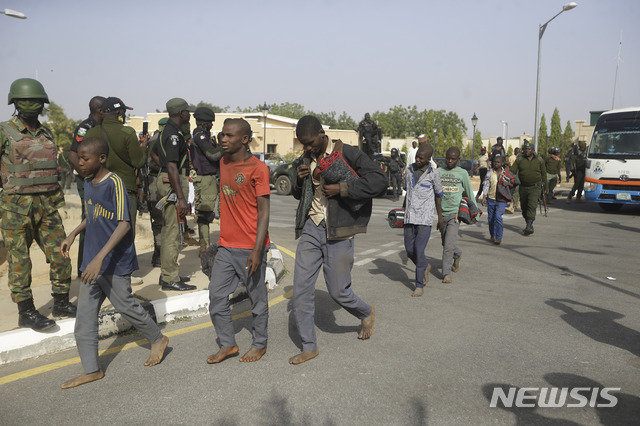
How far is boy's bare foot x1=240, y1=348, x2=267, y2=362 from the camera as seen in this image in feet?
14.6

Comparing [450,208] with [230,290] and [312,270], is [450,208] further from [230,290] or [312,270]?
[230,290]

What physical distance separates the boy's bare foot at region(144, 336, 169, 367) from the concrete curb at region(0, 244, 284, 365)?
88 cm

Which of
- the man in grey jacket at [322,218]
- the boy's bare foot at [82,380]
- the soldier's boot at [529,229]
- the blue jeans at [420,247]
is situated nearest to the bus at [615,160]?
the soldier's boot at [529,229]

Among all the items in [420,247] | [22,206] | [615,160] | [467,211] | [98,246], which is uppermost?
[615,160]

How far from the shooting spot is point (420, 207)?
22.4 feet

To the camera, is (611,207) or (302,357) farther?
(611,207)

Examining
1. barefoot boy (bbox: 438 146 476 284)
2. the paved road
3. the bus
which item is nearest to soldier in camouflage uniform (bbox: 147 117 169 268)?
the paved road

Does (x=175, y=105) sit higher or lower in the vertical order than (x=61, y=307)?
higher

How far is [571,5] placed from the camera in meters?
23.7

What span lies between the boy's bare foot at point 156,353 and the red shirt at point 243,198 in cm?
92

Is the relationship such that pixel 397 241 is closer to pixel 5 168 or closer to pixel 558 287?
pixel 558 287

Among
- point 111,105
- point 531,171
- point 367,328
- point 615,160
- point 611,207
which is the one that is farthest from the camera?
point 611,207

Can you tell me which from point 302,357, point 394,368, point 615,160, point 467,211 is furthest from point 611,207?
point 302,357

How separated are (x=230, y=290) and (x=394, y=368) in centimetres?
141
